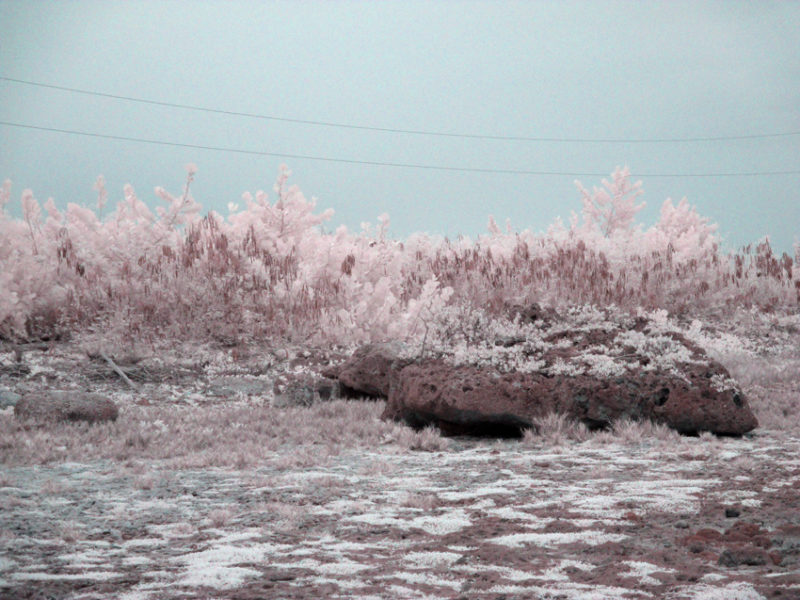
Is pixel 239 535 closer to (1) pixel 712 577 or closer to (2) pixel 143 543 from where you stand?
(2) pixel 143 543

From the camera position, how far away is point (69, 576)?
3.18m

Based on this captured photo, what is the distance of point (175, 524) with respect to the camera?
4031 mm

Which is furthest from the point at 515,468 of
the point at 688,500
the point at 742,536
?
the point at 742,536

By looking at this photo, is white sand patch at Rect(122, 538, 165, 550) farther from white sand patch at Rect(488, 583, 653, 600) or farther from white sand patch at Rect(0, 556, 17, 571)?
white sand patch at Rect(488, 583, 653, 600)

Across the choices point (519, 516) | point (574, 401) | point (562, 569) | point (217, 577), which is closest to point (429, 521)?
point (519, 516)

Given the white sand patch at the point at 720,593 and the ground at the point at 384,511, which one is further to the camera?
the ground at the point at 384,511

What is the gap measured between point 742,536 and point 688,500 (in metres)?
0.76

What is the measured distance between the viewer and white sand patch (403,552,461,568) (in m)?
3.27

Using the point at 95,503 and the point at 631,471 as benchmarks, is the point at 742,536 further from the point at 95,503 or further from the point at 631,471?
the point at 95,503

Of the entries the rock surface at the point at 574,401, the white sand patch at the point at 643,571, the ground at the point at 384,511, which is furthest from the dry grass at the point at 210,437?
the white sand patch at the point at 643,571

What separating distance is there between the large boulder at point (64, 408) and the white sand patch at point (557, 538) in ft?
16.0

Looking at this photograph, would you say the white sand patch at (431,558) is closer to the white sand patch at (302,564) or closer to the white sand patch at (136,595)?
the white sand patch at (302,564)

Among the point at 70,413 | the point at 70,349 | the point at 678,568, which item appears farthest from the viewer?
the point at 70,349

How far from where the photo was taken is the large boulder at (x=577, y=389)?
21.4ft
